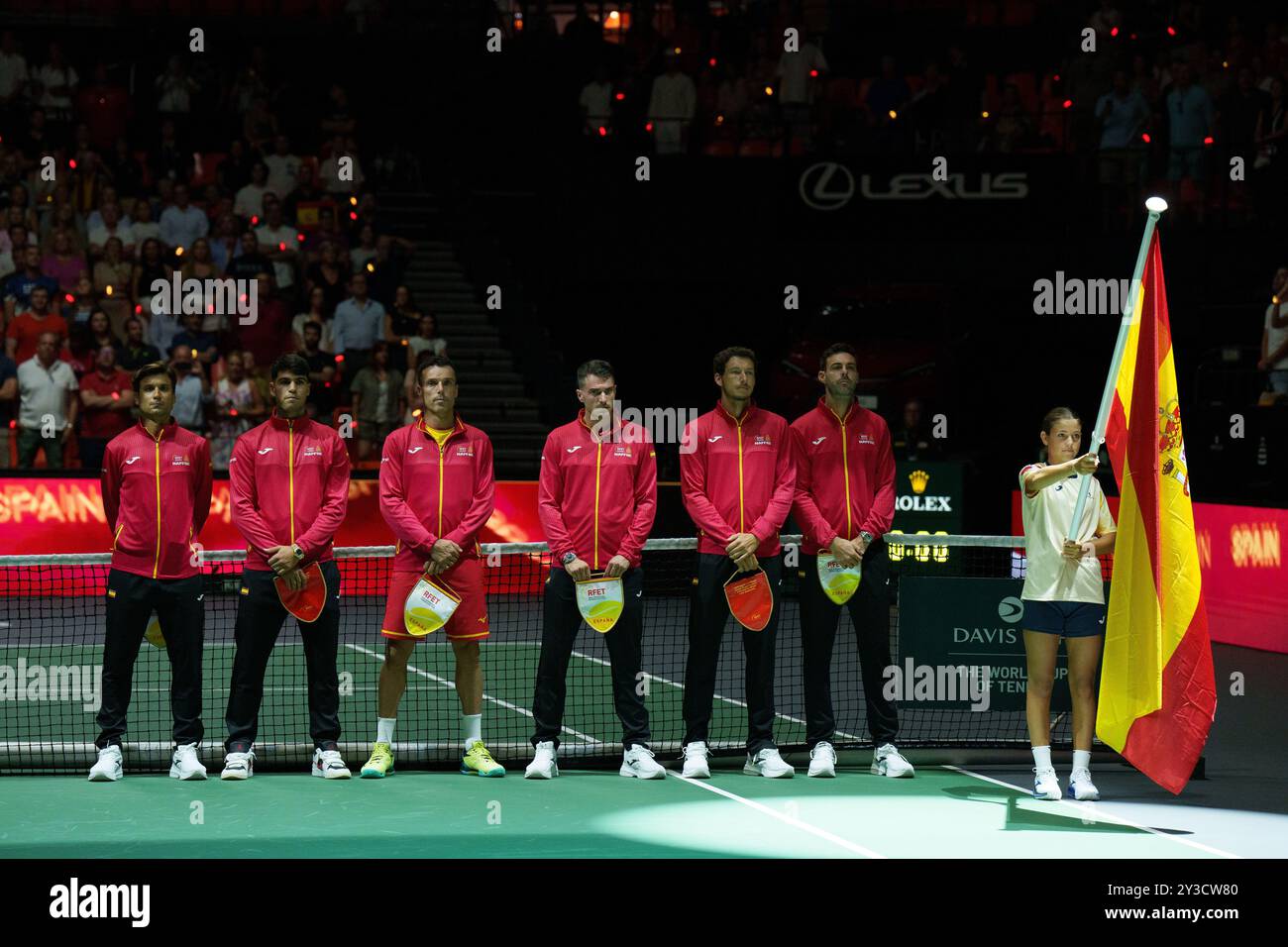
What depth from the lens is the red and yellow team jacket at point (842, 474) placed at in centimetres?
1038

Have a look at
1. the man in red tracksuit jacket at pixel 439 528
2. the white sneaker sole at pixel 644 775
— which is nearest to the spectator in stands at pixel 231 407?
the man in red tracksuit jacket at pixel 439 528

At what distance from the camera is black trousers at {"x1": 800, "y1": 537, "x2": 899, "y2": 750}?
10312mm

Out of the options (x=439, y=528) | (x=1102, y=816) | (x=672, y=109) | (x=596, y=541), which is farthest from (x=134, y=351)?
(x=1102, y=816)

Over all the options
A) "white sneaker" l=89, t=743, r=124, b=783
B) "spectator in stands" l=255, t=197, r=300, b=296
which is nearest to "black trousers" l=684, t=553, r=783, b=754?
"white sneaker" l=89, t=743, r=124, b=783

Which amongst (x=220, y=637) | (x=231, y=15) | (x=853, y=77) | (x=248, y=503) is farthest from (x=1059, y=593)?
(x=231, y=15)

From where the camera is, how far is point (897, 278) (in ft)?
73.0

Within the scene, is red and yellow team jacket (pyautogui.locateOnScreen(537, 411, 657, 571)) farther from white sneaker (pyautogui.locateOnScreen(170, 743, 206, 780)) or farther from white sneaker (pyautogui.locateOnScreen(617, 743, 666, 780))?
white sneaker (pyautogui.locateOnScreen(170, 743, 206, 780))

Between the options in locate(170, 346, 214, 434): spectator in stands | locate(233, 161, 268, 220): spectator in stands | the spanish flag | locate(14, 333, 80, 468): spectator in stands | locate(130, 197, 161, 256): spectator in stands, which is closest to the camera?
the spanish flag

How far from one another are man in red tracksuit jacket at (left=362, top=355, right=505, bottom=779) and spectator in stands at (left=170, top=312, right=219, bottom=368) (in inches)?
422

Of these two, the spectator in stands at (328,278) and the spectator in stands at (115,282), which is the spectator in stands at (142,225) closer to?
the spectator in stands at (115,282)

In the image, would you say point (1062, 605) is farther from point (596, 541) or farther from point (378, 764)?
point (378, 764)

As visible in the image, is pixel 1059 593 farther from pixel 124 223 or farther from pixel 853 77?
pixel 853 77

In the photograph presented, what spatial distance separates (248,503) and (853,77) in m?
18.9

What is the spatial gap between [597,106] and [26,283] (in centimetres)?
770
